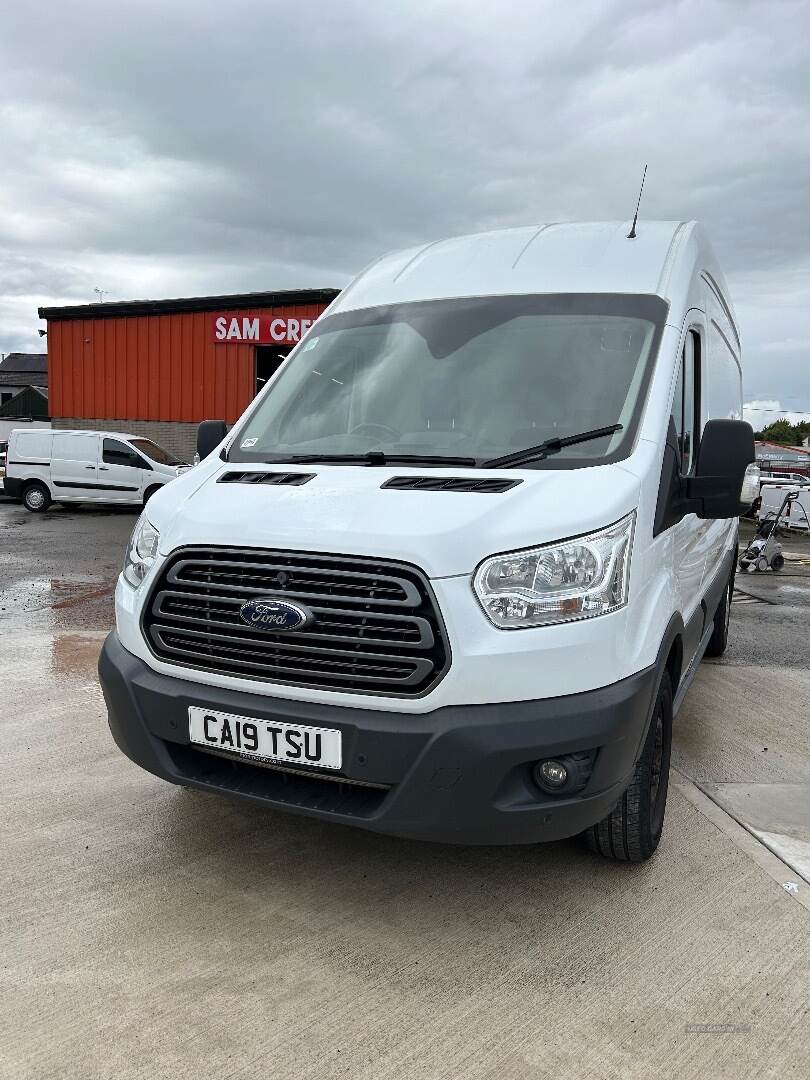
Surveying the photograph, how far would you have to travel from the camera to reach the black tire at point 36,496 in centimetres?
1861

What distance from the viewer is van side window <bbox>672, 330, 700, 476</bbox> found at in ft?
11.7

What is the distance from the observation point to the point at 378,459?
130 inches

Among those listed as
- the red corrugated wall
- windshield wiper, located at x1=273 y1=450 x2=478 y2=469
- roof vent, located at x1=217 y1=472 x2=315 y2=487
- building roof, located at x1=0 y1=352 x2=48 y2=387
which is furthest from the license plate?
building roof, located at x1=0 y1=352 x2=48 y2=387

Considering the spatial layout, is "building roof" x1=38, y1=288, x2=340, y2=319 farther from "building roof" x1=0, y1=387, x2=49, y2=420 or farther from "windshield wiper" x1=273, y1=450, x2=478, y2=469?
"building roof" x1=0, y1=387, x2=49, y2=420

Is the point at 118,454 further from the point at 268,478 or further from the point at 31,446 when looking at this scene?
the point at 268,478

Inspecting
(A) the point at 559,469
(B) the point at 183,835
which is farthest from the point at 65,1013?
(A) the point at 559,469

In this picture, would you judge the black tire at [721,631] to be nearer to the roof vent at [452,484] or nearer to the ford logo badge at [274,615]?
the roof vent at [452,484]

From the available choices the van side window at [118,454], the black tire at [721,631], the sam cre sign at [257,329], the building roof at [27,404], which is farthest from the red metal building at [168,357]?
the building roof at [27,404]

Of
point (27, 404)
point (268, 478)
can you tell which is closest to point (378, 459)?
point (268, 478)

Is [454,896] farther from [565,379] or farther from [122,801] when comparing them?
[565,379]

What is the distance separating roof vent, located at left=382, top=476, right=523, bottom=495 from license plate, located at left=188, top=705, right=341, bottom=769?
2.70ft

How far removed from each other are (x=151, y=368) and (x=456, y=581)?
75.8ft

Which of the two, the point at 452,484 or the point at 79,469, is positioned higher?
the point at 452,484

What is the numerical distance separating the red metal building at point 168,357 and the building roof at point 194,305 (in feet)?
0.08
